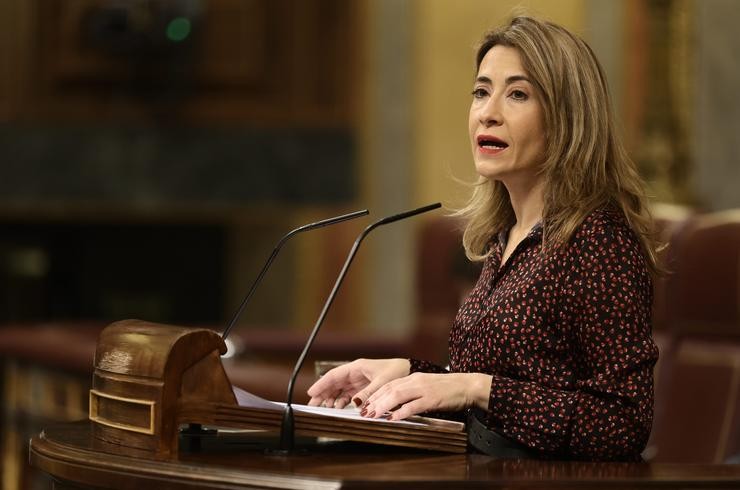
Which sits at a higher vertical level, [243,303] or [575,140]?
[575,140]

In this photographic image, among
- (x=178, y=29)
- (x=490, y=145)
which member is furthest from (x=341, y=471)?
(x=178, y=29)

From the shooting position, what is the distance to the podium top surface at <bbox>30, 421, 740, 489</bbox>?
4.36ft

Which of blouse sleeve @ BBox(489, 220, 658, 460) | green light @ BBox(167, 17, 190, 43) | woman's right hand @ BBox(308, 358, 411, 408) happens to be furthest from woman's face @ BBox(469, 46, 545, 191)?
green light @ BBox(167, 17, 190, 43)

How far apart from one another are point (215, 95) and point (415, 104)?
96 cm

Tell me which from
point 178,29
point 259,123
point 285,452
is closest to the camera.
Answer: point 285,452

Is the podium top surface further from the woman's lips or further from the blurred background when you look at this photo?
the blurred background

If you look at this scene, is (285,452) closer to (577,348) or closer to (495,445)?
(495,445)

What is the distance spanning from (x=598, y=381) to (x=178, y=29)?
16.9ft

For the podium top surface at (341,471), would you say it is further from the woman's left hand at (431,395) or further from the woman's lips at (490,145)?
the woman's lips at (490,145)

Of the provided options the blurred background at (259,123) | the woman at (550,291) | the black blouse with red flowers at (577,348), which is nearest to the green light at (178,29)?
the blurred background at (259,123)

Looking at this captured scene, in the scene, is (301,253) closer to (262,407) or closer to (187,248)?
(187,248)

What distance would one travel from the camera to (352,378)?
1.71 m

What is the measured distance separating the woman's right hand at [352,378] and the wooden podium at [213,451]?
114 millimetres

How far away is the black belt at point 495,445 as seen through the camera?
1.54m
